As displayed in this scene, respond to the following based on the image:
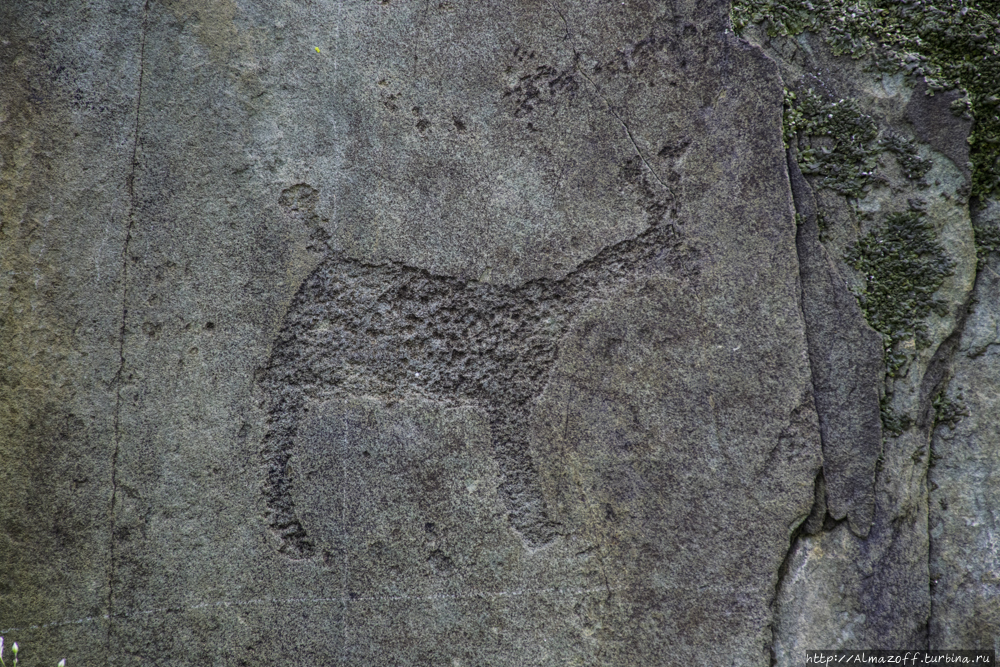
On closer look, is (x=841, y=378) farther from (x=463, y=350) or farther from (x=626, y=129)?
(x=463, y=350)

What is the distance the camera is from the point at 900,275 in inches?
62.7

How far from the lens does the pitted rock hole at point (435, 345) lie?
1601mm

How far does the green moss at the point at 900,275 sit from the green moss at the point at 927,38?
0.62ft

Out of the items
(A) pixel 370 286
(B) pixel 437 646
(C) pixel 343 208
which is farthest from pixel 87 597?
(C) pixel 343 208

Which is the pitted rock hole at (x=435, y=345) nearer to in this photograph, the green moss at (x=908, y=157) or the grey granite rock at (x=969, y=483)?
the green moss at (x=908, y=157)

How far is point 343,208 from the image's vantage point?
1612mm

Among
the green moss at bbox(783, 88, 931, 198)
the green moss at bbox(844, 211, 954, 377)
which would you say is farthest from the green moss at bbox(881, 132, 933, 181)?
the green moss at bbox(844, 211, 954, 377)

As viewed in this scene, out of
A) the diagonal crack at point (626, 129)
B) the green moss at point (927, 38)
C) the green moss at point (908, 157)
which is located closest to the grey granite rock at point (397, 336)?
the diagonal crack at point (626, 129)

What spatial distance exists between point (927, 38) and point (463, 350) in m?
1.40

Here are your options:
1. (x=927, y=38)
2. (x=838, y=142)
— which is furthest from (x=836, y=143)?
(x=927, y=38)

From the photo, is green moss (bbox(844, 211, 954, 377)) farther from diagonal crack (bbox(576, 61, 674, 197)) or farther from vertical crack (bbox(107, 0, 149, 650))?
vertical crack (bbox(107, 0, 149, 650))

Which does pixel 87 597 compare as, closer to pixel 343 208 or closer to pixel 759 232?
pixel 343 208

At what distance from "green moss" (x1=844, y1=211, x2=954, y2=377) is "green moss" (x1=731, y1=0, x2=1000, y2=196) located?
189 mm

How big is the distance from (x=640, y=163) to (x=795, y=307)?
20.6 inches
